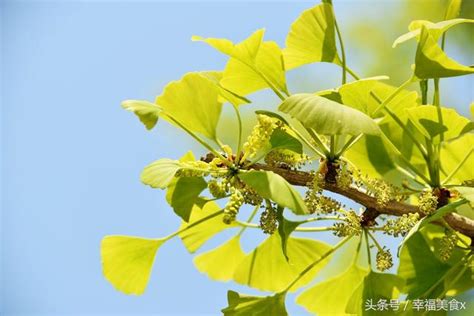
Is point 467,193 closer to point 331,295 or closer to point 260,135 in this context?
point 260,135

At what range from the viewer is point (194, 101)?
893mm

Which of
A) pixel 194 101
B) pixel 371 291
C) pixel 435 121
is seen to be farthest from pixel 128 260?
pixel 435 121

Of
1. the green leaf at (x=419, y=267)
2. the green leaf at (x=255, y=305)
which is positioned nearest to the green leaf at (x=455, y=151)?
the green leaf at (x=419, y=267)

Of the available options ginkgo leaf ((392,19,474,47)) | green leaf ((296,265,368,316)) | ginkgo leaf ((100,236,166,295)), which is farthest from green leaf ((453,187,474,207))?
ginkgo leaf ((100,236,166,295))

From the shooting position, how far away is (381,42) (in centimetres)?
327

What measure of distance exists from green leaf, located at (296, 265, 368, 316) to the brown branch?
20 cm

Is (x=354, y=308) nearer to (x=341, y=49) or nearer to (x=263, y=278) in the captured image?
(x=263, y=278)

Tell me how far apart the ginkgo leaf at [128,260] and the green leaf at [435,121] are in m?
0.40

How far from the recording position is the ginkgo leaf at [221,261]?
1118mm

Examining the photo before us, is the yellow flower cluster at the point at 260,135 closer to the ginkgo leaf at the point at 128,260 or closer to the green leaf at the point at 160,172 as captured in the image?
the green leaf at the point at 160,172

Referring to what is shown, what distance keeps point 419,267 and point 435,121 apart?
0.84ft

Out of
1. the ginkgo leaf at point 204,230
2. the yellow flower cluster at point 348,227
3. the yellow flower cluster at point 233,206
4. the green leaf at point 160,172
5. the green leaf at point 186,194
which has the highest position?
the green leaf at point 160,172

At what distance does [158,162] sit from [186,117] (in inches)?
4.3

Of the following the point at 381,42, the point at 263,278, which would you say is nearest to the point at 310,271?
the point at 263,278
